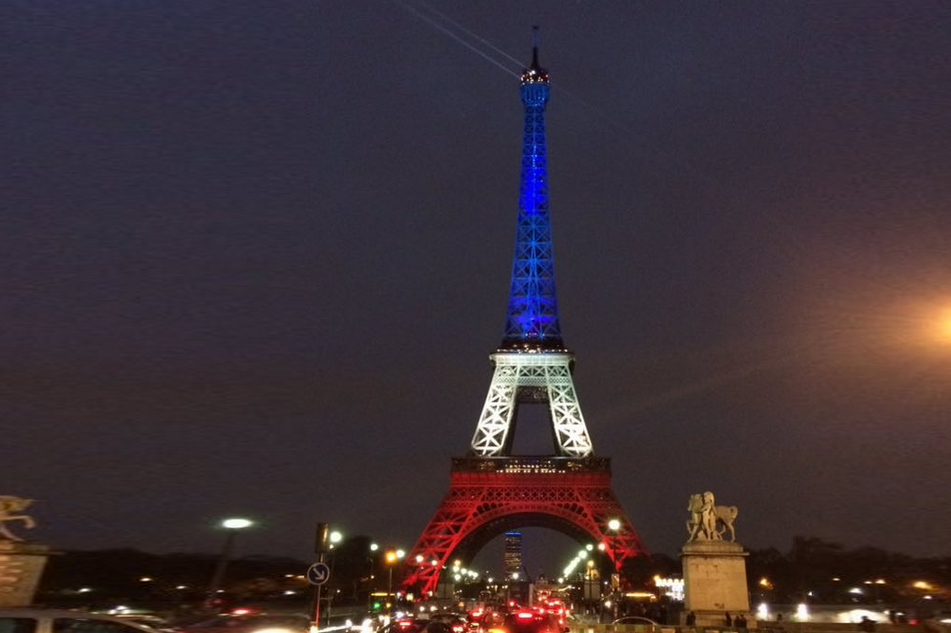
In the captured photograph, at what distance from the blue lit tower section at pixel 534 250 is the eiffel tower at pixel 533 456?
5.5 inches

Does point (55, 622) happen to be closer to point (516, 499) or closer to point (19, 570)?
point (19, 570)

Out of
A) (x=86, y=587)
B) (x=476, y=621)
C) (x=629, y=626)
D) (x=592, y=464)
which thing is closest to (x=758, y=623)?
(x=629, y=626)

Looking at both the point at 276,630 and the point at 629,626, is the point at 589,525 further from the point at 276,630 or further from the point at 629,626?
the point at 276,630

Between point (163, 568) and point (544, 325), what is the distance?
55.1 m

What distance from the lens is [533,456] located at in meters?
97.1

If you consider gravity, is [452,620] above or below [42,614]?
below

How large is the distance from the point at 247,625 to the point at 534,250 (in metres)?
98.9

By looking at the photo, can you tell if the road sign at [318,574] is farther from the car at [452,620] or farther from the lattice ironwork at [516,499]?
the lattice ironwork at [516,499]

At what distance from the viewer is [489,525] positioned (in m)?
103

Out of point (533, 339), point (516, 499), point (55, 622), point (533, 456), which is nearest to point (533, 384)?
point (533, 339)

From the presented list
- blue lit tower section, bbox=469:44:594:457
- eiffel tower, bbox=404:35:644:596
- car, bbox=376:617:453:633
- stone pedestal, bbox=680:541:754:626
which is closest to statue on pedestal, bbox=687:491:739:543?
stone pedestal, bbox=680:541:754:626

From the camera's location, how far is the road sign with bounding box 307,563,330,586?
19.3 meters

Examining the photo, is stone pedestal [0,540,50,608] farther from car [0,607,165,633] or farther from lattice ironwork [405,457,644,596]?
lattice ironwork [405,457,644,596]

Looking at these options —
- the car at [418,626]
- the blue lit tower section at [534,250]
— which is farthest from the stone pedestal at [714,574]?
the blue lit tower section at [534,250]
